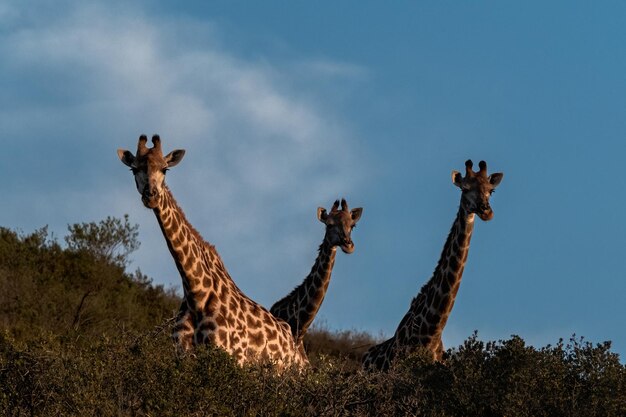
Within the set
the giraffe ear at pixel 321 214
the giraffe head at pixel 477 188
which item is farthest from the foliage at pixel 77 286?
the giraffe head at pixel 477 188

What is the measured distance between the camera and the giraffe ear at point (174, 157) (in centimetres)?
1405

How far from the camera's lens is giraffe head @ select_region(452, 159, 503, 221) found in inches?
650

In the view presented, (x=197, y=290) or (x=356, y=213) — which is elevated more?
(x=356, y=213)

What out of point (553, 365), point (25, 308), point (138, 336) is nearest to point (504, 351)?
point (553, 365)

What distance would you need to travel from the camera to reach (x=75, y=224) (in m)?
28.7

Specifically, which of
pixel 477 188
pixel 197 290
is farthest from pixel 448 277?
pixel 197 290

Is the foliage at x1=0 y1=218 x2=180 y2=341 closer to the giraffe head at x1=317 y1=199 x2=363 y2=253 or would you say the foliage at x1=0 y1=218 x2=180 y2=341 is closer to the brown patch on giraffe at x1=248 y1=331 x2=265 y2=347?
the giraffe head at x1=317 y1=199 x2=363 y2=253

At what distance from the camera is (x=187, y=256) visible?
1434 centimetres

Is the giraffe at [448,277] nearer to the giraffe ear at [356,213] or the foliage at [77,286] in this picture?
the giraffe ear at [356,213]

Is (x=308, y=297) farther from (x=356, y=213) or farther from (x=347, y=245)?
(x=356, y=213)

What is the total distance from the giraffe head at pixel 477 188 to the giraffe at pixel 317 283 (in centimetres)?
263

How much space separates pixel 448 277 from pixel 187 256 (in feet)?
14.0

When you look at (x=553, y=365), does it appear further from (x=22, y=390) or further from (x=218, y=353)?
(x=22, y=390)

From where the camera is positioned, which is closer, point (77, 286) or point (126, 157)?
point (126, 157)
